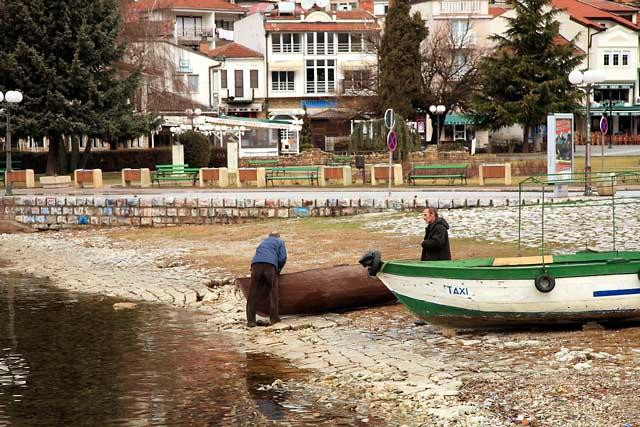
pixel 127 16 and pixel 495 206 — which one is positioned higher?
pixel 127 16

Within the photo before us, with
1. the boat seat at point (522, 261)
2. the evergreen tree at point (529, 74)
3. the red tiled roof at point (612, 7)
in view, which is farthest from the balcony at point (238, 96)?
the boat seat at point (522, 261)

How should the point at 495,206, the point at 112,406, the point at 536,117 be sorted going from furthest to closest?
1. the point at 536,117
2. the point at 495,206
3. the point at 112,406

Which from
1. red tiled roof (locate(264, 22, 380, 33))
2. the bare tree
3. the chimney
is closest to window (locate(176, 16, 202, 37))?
red tiled roof (locate(264, 22, 380, 33))

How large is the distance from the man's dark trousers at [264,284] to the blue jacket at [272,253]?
0.06 m

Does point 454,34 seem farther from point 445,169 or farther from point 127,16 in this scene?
point 445,169

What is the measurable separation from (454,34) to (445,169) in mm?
43454

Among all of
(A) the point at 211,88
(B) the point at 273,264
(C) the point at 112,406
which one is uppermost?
(A) the point at 211,88

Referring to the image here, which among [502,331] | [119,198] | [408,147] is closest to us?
[502,331]

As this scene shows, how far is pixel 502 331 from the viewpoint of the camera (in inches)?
577

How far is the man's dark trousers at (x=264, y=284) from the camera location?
16422 millimetres

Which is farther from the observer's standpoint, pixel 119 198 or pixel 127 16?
pixel 127 16

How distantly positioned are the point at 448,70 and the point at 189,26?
36.2m

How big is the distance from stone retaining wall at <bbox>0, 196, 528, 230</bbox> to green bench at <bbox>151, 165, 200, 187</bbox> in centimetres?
770

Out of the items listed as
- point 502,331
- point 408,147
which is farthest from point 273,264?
point 408,147
